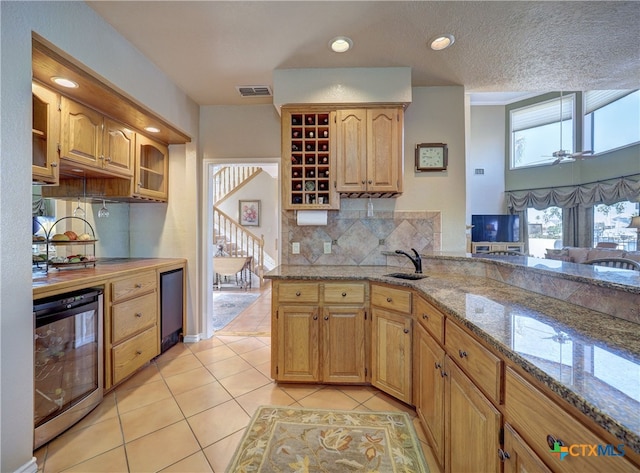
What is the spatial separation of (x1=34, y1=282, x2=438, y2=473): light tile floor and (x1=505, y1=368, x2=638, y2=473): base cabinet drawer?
0.95 m

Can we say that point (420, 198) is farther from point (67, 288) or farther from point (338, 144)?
point (67, 288)

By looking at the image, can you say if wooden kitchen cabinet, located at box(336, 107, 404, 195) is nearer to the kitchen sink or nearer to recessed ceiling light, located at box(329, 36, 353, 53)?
recessed ceiling light, located at box(329, 36, 353, 53)

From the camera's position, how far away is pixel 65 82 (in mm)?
1889

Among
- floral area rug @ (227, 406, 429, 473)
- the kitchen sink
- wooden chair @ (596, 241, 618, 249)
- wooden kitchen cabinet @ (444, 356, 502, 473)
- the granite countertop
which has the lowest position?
floral area rug @ (227, 406, 429, 473)

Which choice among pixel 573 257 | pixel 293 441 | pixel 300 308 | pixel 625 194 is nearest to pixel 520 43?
pixel 300 308

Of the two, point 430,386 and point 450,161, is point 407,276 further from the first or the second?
point 450,161

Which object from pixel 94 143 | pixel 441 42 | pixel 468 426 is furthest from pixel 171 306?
pixel 441 42

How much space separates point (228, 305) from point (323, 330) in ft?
9.75

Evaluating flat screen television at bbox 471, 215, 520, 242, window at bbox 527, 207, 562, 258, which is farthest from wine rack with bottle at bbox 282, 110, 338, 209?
window at bbox 527, 207, 562, 258

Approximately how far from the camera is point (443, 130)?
278 cm

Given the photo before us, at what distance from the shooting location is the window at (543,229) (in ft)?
27.1

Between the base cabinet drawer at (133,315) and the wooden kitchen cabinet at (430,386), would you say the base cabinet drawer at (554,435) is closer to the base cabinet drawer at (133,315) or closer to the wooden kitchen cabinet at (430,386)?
the wooden kitchen cabinet at (430,386)

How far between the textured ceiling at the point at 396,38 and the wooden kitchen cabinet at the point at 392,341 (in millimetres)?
1896

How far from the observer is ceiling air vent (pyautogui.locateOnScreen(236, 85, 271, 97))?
275 cm
